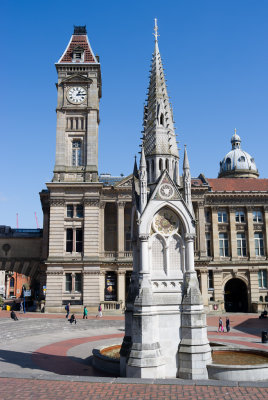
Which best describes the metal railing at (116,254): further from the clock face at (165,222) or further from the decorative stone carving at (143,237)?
the decorative stone carving at (143,237)

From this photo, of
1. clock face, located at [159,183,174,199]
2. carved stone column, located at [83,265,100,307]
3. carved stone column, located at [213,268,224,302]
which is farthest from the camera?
carved stone column, located at [213,268,224,302]

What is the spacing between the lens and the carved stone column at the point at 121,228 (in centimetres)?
5431

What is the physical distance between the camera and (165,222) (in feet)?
62.0

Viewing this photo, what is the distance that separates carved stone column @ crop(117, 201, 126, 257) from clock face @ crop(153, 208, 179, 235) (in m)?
35.9

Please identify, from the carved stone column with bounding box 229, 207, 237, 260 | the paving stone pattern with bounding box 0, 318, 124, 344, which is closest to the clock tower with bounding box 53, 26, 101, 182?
the paving stone pattern with bounding box 0, 318, 124, 344

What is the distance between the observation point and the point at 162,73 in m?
21.8

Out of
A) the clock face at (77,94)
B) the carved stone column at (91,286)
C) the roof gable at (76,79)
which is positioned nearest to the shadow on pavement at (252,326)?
the carved stone column at (91,286)

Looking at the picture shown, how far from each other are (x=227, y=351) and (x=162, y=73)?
16.7 metres

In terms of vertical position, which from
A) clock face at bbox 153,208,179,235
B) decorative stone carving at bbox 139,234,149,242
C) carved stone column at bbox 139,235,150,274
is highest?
clock face at bbox 153,208,179,235

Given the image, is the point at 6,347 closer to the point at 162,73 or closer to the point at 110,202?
the point at 162,73

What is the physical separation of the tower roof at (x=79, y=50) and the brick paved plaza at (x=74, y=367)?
119 feet

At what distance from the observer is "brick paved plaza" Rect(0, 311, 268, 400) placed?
45.0ft

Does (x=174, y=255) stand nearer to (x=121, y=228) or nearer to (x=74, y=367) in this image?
(x=74, y=367)

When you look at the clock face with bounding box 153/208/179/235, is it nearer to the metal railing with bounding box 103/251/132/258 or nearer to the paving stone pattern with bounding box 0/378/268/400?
the paving stone pattern with bounding box 0/378/268/400
